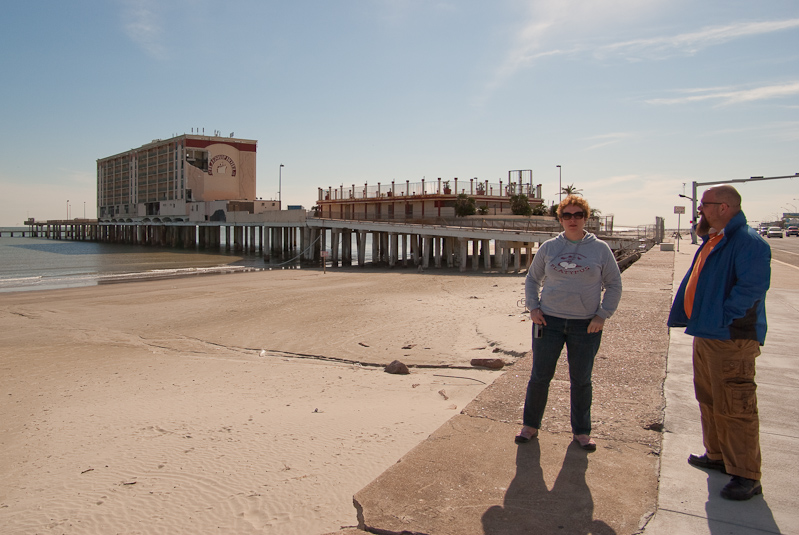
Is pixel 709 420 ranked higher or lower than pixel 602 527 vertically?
higher

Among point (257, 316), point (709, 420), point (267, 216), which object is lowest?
point (257, 316)

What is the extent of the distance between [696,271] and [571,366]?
96 cm

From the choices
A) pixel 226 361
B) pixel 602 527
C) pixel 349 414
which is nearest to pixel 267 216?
pixel 226 361

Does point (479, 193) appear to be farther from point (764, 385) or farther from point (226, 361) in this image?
point (764, 385)

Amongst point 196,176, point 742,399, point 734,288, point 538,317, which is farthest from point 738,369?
point 196,176

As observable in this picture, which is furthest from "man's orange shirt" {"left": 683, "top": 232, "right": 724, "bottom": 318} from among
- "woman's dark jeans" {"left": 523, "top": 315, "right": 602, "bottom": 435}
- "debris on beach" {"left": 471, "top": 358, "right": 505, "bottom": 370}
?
"debris on beach" {"left": 471, "top": 358, "right": 505, "bottom": 370}

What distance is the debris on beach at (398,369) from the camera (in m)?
7.46

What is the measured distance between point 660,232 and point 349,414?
39615 mm

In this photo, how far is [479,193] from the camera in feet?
127

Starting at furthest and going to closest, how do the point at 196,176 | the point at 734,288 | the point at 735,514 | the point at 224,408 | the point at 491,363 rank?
the point at 196,176 → the point at 491,363 → the point at 224,408 → the point at 734,288 → the point at 735,514

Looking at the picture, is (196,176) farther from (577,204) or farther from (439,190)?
(577,204)

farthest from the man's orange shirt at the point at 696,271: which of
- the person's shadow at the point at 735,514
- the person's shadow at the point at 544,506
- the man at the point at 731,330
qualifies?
the person's shadow at the point at 544,506

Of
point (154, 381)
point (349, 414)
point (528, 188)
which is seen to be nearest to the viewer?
point (349, 414)

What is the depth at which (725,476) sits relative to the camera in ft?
9.68
